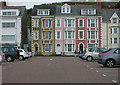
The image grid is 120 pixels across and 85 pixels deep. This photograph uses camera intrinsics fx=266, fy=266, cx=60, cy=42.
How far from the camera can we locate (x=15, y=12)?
196ft

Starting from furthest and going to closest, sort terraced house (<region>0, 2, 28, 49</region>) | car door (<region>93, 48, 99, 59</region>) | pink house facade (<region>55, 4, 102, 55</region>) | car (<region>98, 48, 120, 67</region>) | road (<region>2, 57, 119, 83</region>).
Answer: pink house facade (<region>55, 4, 102, 55</region>) < terraced house (<region>0, 2, 28, 49</region>) < car door (<region>93, 48, 99, 59</region>) < car (<region>98, 48, 120, 67</region>) < road (<region>2, 57, 119, 83</region>)

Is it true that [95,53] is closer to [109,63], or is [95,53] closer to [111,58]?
[109,63]

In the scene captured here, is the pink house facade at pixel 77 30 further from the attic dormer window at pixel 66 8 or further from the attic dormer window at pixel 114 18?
the attic dormer window at pixel 114 18

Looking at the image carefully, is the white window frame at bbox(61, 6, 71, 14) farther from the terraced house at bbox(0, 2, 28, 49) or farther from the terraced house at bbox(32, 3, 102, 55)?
the terraced house at bbox(0, 2, 28, 49)

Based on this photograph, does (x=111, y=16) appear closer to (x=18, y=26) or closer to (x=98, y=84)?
(x=18, y=26)

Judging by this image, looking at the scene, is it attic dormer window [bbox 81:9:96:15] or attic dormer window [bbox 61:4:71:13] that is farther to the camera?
attic dormer window [bbox 61:4:71:13]

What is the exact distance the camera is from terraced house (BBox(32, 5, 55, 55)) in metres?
60.6

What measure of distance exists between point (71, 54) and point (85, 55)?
28340 millimetres

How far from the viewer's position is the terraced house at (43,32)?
60.6m

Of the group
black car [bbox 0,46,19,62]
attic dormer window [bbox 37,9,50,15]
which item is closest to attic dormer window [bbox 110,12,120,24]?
attic dormer window [bbox 37,9,50,15]

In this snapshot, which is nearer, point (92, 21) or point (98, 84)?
point (98, 84)

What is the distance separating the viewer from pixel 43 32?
60844 millimetres

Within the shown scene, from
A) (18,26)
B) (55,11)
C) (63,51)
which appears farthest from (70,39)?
(18,26)

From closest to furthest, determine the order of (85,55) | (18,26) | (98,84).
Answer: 1. (98,84)
2. (85,55)
3. (18,26)
